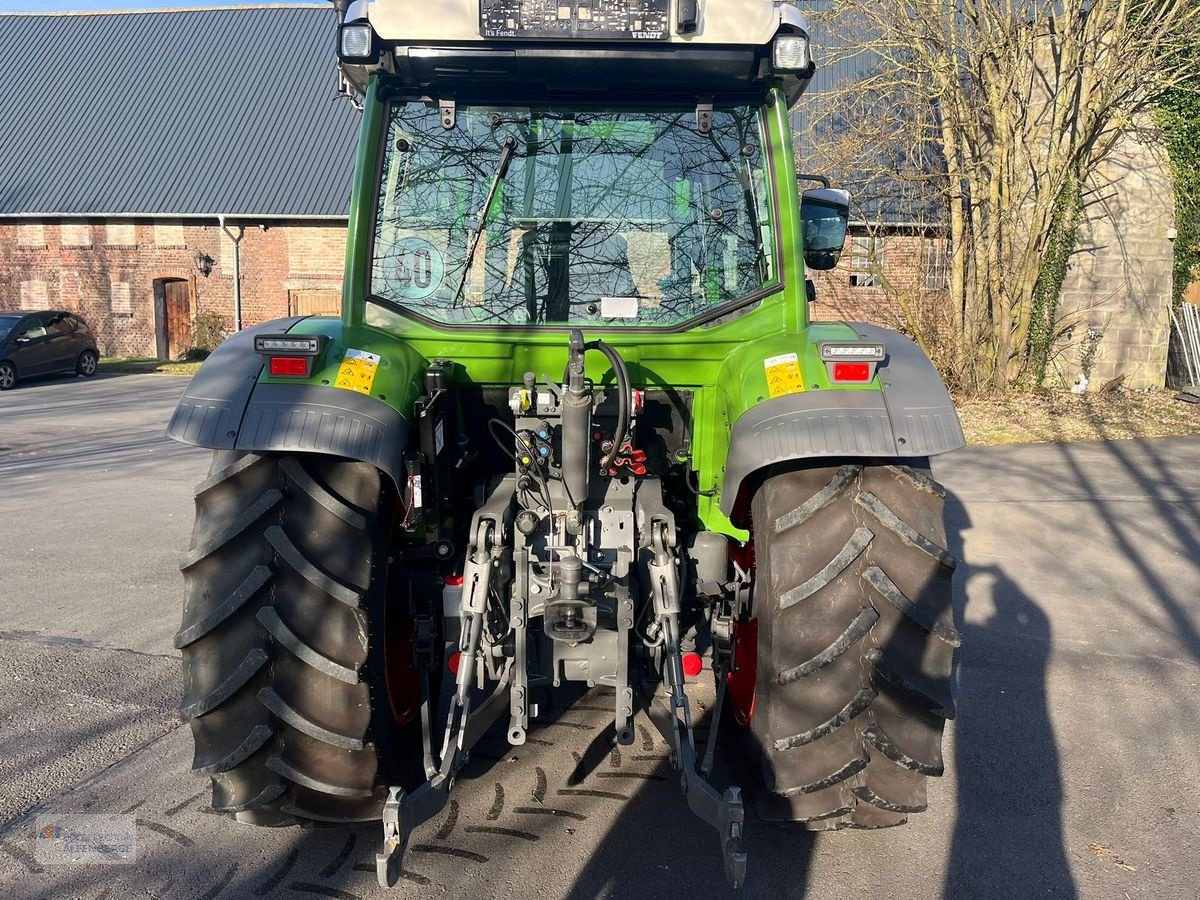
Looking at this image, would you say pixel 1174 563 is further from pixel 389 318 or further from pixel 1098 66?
pixel 1098 66

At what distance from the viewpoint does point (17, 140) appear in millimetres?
27172

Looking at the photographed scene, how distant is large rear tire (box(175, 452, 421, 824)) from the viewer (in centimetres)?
285

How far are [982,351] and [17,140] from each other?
26336 millimetres

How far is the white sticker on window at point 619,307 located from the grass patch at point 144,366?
21.7m

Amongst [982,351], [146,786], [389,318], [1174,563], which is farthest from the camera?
[982,351]

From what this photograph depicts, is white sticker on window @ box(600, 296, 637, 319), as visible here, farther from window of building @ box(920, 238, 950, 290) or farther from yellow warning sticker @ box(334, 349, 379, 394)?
window of building @ box(920, 238, 950, 290)

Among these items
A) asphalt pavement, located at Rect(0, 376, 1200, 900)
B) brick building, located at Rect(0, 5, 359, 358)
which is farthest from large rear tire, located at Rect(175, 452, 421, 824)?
brick building, located at Rect(0, 5, 359, 358)

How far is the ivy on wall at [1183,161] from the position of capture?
15359mm

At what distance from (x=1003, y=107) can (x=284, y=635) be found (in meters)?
14.2

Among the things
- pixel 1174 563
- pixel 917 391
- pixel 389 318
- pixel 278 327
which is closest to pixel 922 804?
pixel 917 391

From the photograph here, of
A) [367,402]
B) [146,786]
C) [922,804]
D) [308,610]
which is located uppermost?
[367,402]

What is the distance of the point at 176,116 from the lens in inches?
1063

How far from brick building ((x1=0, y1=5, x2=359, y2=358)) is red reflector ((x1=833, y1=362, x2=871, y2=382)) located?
75.2 feet

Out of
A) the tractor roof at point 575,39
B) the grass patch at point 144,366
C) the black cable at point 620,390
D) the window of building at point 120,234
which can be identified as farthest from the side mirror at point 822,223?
the window of building at point 120,234
